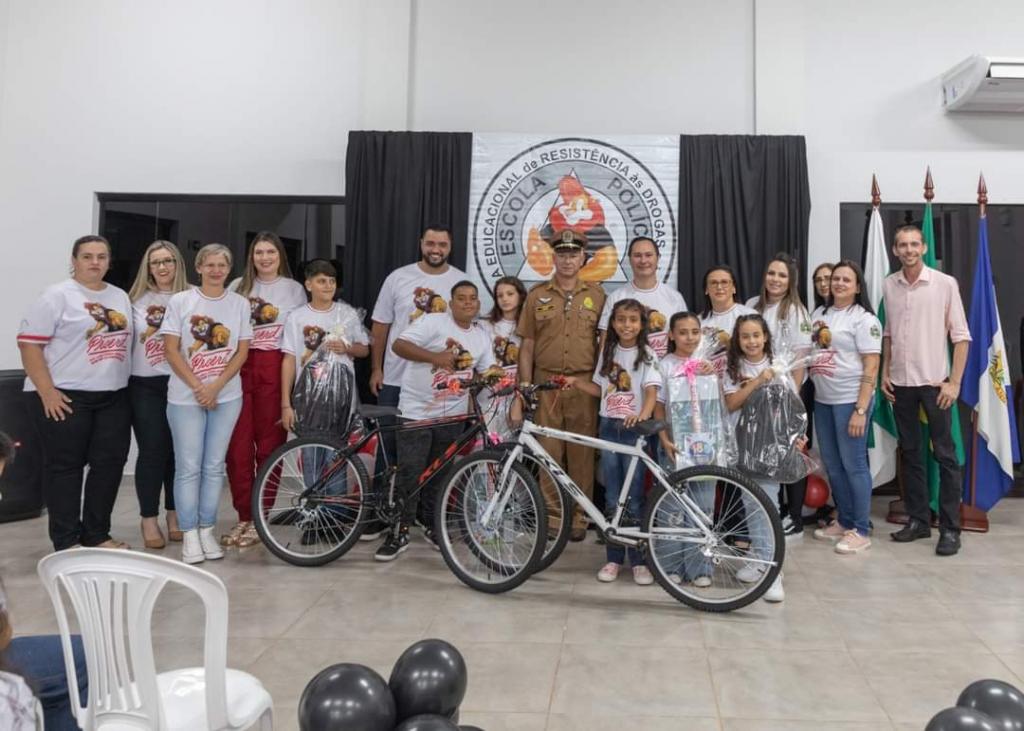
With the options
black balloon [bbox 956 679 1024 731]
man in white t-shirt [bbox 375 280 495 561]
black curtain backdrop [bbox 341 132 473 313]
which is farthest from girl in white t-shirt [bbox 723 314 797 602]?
black curtain backdrop [bbox 341 132 473 313]

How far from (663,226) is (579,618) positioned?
2.65 meters

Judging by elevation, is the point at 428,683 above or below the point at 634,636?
above

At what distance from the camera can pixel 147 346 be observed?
346cm

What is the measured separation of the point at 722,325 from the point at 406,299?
169 cm

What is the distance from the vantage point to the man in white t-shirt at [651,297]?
11.7 feet

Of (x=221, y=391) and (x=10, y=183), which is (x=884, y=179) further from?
(x=10, y=183)

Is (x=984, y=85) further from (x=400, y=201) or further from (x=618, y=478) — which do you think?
(x=400, y=201)

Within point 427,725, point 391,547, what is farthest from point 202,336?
point 427,725

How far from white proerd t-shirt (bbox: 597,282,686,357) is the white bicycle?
2.24 ft

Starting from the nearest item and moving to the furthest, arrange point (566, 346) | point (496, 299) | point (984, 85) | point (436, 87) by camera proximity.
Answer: point (566, 346), point (496, 299), point (984, 85), point (436, 87)


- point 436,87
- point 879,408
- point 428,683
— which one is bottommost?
point 428,683

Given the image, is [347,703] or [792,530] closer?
[347,703]

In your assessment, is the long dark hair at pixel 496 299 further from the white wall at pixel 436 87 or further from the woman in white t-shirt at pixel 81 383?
the woman in white t-shirt at pixel 81 383

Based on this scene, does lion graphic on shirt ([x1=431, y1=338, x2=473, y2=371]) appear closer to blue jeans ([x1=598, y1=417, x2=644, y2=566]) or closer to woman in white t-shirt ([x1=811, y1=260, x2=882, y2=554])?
blue jeans ([x1=598, y1=417, x2=644, y2=566])
